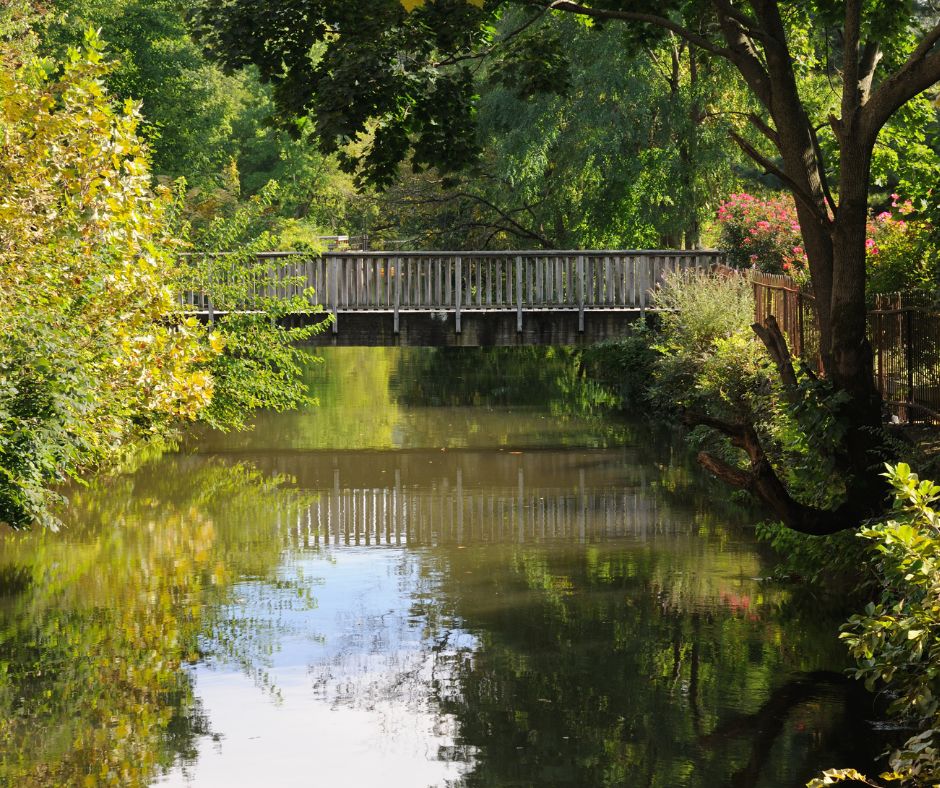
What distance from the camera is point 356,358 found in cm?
5156

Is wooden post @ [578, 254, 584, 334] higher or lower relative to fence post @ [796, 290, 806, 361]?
higher

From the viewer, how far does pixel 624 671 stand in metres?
10.4

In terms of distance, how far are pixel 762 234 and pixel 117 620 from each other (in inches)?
759

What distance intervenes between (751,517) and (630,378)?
44.2ft

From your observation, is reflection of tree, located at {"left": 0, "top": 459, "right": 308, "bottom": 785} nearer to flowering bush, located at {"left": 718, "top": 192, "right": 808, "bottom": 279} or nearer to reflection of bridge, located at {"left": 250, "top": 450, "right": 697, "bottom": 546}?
reflection of bridge, located at {"left": 250, "top": 450, "right": 697, "bottom": 546}

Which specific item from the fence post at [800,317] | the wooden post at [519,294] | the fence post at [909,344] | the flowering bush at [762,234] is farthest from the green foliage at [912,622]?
the wooden post at [519,294]

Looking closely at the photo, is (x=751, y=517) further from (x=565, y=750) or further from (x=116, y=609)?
(x=565, y=750)

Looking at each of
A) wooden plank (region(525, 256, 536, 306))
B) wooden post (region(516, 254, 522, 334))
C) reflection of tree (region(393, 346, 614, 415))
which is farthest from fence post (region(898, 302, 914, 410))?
wooden plank (region(525, 256, 536, 306))

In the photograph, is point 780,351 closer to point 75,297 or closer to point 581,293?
point 75,297

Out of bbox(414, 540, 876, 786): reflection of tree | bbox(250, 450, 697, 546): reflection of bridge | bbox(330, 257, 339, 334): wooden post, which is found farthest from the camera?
bbox(330, 257, 339, 334): wooden post

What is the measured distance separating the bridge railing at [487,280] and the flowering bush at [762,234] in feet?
2.72

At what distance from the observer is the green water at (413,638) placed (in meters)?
8.58

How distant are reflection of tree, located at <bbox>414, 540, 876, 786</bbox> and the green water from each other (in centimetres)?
3

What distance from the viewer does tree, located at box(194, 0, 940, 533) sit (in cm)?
1217
